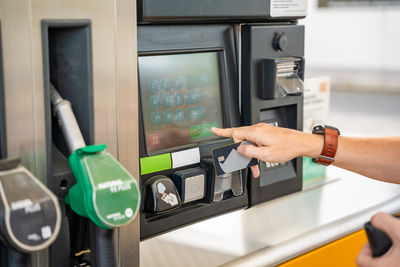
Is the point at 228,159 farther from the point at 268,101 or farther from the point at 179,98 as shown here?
the point at 268,101

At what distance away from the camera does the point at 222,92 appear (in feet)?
4.25

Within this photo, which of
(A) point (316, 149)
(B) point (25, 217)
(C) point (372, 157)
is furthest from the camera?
(C) point (372, 157)

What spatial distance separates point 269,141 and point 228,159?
0.55 feet

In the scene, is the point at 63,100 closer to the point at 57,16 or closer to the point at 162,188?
the point at 57,16

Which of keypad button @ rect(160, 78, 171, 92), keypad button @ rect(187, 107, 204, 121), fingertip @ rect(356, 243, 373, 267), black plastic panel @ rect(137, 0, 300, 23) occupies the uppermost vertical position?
black plastic panel @ rect(137, 0, 300, 23)

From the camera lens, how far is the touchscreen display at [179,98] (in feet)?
3.77

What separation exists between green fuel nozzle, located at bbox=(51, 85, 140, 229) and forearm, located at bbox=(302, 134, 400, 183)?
87 centimetres

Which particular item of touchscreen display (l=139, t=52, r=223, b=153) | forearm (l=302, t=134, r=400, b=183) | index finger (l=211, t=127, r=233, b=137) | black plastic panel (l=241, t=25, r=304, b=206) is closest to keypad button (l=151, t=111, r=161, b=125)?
touchscreen display (l=139, t=52, r=223, b=153)

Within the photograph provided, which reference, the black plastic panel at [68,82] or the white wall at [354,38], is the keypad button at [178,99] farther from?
the white wall at [354,38]

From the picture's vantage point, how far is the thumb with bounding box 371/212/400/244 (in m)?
0.90

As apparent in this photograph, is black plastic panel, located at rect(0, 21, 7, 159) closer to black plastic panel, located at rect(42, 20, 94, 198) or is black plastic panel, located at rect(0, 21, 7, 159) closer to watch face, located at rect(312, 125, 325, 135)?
black plastic panel, located at rect(42, 20, 94, 198)

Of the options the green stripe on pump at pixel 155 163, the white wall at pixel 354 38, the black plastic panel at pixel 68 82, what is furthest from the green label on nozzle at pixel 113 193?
the white wall at pixel 354 38

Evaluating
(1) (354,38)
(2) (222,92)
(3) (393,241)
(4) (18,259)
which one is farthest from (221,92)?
(1) (354,38)

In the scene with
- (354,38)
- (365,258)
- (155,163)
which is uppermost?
(354,38)
